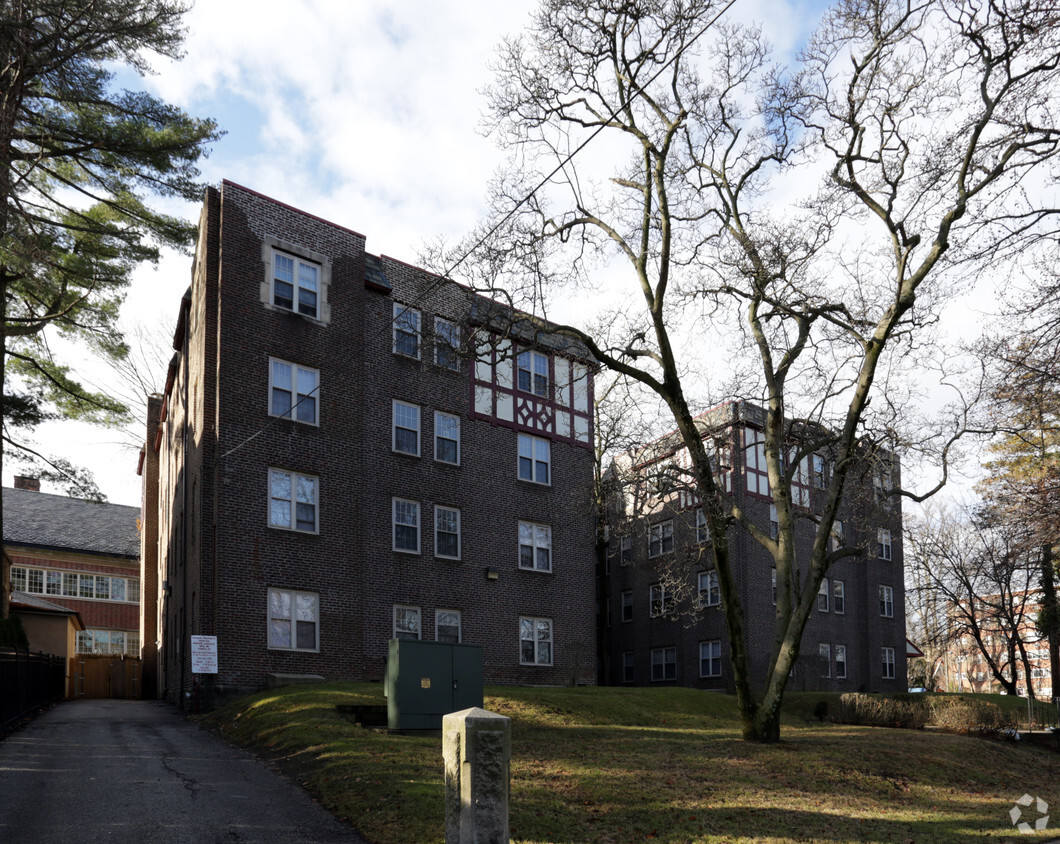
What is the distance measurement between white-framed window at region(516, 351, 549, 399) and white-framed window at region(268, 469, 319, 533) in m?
8.63

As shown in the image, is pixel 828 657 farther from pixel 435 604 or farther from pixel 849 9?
pixel 849 9

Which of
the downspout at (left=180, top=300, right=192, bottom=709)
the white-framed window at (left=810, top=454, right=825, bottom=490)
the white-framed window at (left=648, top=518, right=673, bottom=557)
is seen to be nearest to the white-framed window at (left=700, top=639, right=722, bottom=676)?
the white-framed window at (left=648, top=518, right=673, bottom=557)

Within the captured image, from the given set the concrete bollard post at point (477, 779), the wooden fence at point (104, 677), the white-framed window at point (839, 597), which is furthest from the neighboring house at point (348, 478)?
the white-framed window at point (839, 597)

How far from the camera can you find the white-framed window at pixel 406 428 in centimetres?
2616

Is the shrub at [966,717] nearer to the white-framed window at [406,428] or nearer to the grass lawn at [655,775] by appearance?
the grass lawn at [655,775]

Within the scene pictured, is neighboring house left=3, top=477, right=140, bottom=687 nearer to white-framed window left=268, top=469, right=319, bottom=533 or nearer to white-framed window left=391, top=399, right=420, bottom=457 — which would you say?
white-framed window left=268, top=469, right=319, bottom=533

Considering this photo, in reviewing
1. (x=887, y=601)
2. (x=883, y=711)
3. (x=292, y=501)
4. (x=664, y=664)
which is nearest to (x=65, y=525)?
(x=292, y=501)

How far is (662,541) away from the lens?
127 ft

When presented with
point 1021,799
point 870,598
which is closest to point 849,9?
point 1021,799

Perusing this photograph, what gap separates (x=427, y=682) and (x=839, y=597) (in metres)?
30.3

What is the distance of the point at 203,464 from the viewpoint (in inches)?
876

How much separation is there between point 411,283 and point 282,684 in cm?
1213

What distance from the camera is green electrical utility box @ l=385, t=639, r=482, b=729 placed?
592 inches

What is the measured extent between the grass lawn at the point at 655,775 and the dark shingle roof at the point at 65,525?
29802 millimetres
